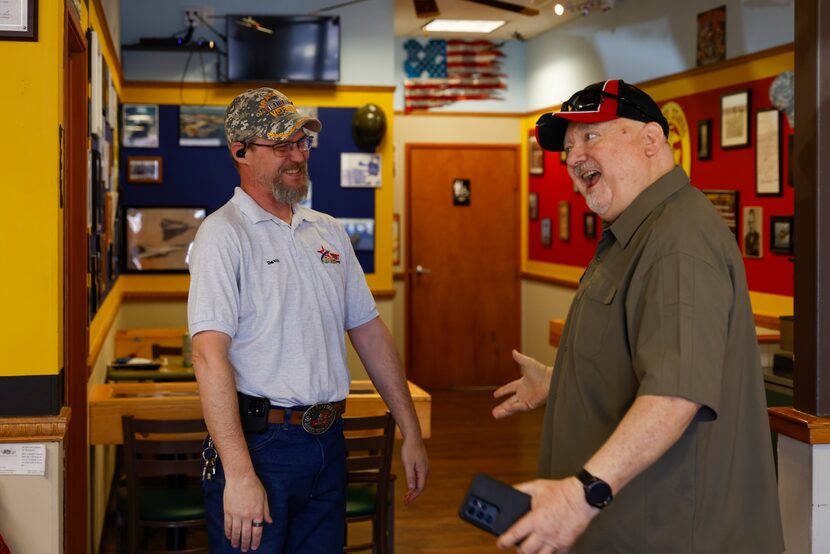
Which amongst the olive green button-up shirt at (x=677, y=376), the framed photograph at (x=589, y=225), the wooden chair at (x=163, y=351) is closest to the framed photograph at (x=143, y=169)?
the wooden chair at (x=163, y=351)

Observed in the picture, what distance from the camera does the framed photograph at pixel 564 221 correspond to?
8.98m

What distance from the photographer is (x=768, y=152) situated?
5.93 meters

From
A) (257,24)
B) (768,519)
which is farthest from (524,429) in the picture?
(768,519)

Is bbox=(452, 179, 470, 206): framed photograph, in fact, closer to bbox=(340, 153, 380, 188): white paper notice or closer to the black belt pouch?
bbox=(340, 153, 380, 188): white paper notice

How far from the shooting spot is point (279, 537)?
2760 millimetres

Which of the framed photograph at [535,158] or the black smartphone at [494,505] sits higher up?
the framed photograph at [535,158]

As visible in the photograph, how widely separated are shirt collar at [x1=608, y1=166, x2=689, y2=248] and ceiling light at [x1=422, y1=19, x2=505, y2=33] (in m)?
6.99

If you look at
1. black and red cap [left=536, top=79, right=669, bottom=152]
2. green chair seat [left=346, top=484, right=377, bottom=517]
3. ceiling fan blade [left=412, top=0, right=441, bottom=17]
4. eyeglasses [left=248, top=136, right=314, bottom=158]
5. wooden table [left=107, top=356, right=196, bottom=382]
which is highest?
ceiling fan blade [left=412, top=0, right=441, bottom=17]

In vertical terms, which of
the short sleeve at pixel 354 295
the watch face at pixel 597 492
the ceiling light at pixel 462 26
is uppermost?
the ceiling light at pixel 462 26

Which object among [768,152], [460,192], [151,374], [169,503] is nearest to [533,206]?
[460,192]

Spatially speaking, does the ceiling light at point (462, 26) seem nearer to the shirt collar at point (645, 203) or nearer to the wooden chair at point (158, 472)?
the wooden chair at point (158, 472)

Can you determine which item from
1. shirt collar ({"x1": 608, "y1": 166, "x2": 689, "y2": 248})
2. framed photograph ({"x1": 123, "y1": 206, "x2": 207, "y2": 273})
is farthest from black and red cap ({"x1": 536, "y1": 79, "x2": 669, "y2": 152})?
framed photograph ({"x1": 123, "y1": 206, "x2": 207, "y2": 273})

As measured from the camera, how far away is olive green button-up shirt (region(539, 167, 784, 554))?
195 centimetres

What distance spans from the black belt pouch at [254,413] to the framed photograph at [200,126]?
193 inches
